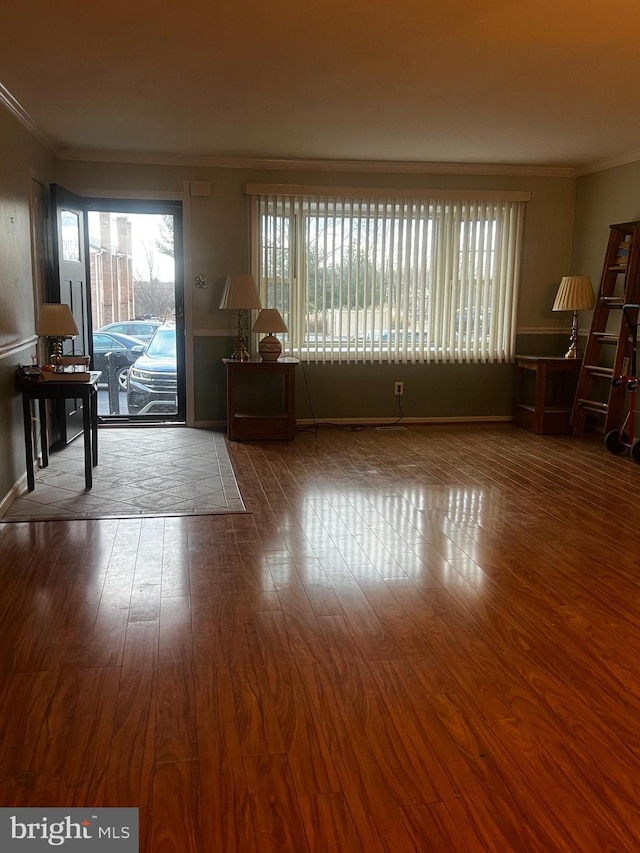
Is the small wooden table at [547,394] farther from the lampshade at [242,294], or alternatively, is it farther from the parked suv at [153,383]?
the parked suv at [153,383]

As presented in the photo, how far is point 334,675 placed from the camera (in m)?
2.40

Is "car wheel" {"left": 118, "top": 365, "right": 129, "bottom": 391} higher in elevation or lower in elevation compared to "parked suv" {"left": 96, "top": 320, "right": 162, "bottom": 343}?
lower

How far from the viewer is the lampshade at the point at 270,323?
629 cm

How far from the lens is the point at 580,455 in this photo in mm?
5777

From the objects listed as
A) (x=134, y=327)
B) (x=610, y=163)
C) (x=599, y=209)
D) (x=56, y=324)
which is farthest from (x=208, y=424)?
(x=610, y=163)

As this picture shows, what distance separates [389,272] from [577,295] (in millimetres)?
1714

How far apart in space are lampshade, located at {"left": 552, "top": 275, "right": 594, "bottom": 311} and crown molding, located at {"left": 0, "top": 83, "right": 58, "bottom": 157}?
4561 mm

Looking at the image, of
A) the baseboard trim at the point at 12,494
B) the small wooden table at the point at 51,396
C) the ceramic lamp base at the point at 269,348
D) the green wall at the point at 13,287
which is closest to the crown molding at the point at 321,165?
the green wall at the point at 13,287

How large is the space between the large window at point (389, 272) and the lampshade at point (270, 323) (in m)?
0.47

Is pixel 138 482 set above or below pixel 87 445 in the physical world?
below

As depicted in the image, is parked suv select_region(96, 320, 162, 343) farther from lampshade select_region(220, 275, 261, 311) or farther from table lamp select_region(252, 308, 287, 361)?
table lamp select_region(252, 308, 287, 361)

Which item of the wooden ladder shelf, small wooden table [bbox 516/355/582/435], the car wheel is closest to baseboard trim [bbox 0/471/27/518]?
the car wheel

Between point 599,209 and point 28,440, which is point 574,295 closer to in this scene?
point 599,209

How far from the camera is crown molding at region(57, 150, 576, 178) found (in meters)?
6.36
